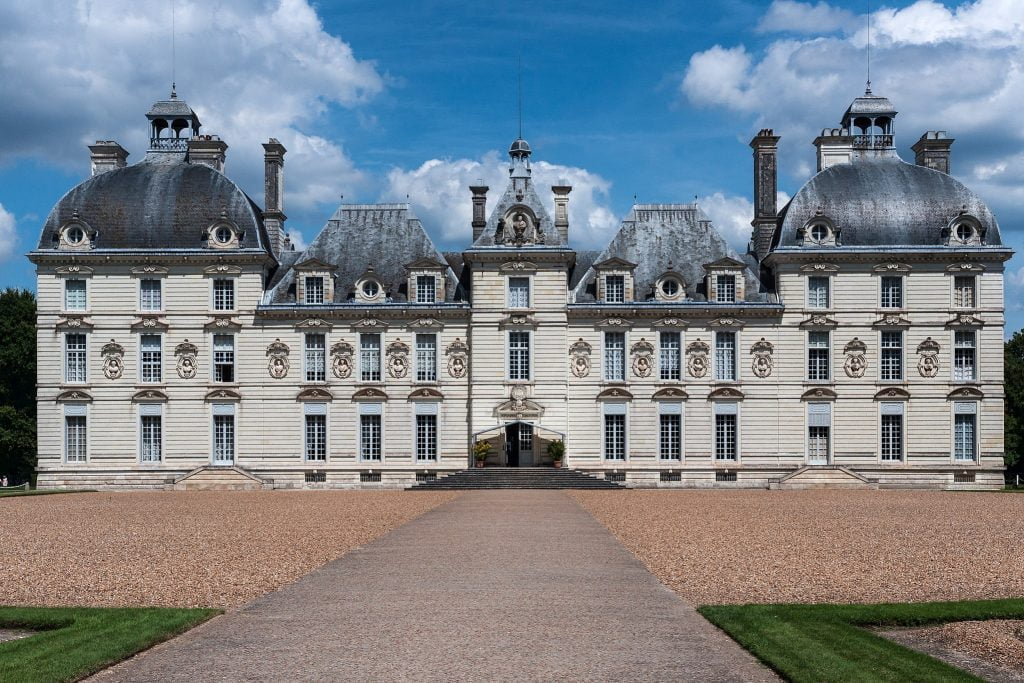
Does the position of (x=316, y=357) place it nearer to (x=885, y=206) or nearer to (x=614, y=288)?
(x=614, y=288)

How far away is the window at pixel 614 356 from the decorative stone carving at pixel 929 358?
1104cm

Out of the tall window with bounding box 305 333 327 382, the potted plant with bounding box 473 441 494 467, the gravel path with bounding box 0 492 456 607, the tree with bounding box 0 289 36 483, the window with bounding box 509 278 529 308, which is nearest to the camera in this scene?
the gravel path with bounding box 0 492 456 607

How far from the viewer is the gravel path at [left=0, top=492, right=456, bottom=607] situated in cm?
1405

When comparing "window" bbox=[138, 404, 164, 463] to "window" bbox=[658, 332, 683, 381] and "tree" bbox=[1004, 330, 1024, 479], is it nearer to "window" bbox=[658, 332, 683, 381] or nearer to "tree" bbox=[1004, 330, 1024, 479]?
"window" bbox=[658, 332, 683, 381]

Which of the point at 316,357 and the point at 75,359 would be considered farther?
the point at 316,357

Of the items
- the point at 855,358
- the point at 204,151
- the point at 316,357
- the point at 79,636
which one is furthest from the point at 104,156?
the point at 79,636

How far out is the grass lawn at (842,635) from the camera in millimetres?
9312

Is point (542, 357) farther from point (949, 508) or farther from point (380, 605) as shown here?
point (380, 605)

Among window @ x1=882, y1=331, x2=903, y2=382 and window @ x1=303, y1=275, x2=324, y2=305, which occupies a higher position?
window @ x1=303, y1=275, x2=324, y2=305

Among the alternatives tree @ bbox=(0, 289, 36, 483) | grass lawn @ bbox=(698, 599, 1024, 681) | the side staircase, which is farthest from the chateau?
grass lawn @ bbox=(698, 599, 1024, 681)

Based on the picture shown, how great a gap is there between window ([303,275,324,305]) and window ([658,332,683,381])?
13095 mm

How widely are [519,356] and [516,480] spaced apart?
5259 mm

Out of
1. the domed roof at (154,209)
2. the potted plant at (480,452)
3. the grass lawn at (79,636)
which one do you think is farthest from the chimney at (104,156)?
the grass lawn at (79,636)

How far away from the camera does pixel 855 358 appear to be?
4359 cm
